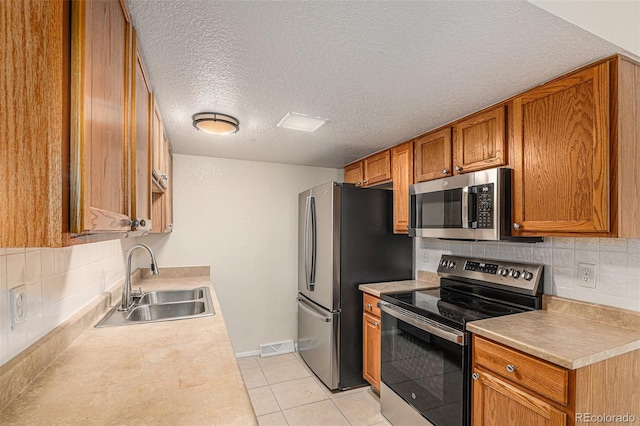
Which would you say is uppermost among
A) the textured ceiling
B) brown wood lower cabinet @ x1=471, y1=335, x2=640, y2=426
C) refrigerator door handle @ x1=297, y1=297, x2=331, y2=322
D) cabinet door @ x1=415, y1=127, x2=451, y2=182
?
the textured ceiling

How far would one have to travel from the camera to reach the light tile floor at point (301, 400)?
94.6 inches

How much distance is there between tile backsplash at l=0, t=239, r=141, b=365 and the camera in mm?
943

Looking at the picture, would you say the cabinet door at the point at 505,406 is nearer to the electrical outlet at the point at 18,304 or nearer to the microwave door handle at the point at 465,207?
the microwave door handle at the point at 465,207

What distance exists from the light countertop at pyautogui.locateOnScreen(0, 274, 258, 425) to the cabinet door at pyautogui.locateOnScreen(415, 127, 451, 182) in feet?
5.93

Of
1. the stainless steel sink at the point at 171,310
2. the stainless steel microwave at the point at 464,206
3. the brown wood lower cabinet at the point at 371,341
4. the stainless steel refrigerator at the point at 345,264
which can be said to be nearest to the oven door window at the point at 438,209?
the stainless steel microwave at the point at 464,206

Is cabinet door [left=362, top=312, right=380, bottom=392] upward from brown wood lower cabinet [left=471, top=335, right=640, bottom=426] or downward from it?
downward

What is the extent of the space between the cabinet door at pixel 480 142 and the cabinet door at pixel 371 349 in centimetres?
137

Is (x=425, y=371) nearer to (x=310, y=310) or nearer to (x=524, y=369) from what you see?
(x=524, y=369)

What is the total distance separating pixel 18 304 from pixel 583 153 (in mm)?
2287

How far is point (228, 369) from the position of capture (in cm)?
118

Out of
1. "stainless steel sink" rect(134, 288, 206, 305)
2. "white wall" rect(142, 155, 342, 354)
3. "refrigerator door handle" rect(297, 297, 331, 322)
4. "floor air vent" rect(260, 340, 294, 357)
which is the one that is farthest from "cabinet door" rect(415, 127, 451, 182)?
"floor air vent" rect(260, 340, 294, 357)

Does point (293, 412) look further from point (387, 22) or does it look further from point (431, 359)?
point (387, 22)

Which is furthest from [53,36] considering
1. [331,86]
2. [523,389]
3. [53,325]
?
[523,389]
